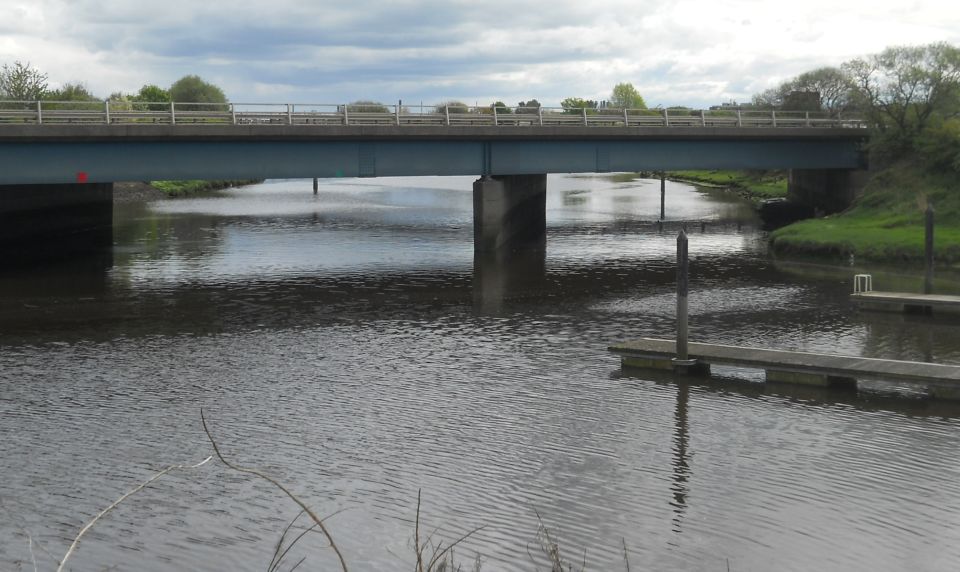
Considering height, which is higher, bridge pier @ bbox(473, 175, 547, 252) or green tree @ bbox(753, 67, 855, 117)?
green tree @ bbox(753, 67, 855, 117)

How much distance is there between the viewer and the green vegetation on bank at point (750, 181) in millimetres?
96000

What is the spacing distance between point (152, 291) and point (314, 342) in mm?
13312

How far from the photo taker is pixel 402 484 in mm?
19531

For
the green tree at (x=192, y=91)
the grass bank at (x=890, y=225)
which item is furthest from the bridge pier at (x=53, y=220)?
the green tree at (x=192, y=91)

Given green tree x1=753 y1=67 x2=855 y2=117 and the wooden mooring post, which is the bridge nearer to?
the wooden mooring post

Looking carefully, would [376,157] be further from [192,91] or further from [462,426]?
[192,91]

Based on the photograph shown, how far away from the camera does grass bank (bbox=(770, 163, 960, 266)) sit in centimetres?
5072

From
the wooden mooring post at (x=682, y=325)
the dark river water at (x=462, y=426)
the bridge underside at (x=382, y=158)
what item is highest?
the bridge underside at (x=382, y=158)

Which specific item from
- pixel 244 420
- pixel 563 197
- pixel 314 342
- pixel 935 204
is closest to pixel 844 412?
pixel 244 420

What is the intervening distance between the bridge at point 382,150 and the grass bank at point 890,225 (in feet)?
18.7

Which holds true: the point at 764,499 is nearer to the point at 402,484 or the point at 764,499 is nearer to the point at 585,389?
the point at 402,484

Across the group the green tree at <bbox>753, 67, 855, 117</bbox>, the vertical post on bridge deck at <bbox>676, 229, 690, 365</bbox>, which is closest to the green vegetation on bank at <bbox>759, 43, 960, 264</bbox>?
the vertical post on bridge deck at <bbox>676, 229, 690, 365</bbox>

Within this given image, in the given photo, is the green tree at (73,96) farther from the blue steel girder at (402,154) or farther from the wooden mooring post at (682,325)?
the wooden mooring post at (682,325)

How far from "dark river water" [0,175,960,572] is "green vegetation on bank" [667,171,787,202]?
49.2 meters
